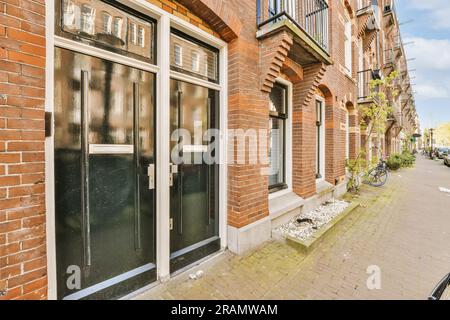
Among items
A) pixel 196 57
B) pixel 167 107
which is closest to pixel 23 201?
pixel 167 107

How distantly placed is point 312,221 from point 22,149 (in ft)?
14.8

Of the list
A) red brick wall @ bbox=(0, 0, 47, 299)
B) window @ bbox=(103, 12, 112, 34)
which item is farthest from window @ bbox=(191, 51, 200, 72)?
red brick wall @ bbox=(0, 0, 47, 299)

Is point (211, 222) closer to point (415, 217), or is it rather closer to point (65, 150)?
point (65, 150)

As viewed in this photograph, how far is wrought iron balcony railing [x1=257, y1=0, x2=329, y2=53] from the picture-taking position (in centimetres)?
377

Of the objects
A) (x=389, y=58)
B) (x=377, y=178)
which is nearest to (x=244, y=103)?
(x=377, y=178)

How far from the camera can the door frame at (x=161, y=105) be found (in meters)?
1.82

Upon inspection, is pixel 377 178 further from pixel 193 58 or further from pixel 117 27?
pixel 117 27

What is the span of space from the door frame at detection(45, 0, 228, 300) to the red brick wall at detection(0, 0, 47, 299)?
0.09 metres

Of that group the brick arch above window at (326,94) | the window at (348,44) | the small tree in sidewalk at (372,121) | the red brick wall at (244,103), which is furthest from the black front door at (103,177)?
the window at (348,44)

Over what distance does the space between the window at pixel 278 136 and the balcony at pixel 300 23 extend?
0.78m

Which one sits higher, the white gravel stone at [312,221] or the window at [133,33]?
the window at [133,33]

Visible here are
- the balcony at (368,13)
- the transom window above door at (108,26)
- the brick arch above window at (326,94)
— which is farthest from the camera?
the balcony at (368,13)

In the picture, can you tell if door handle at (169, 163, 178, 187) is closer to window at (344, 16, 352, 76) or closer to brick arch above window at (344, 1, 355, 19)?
window at (344, 16, 352, 76)

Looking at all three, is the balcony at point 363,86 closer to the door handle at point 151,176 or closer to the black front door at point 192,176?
the black front door at point 192,176
